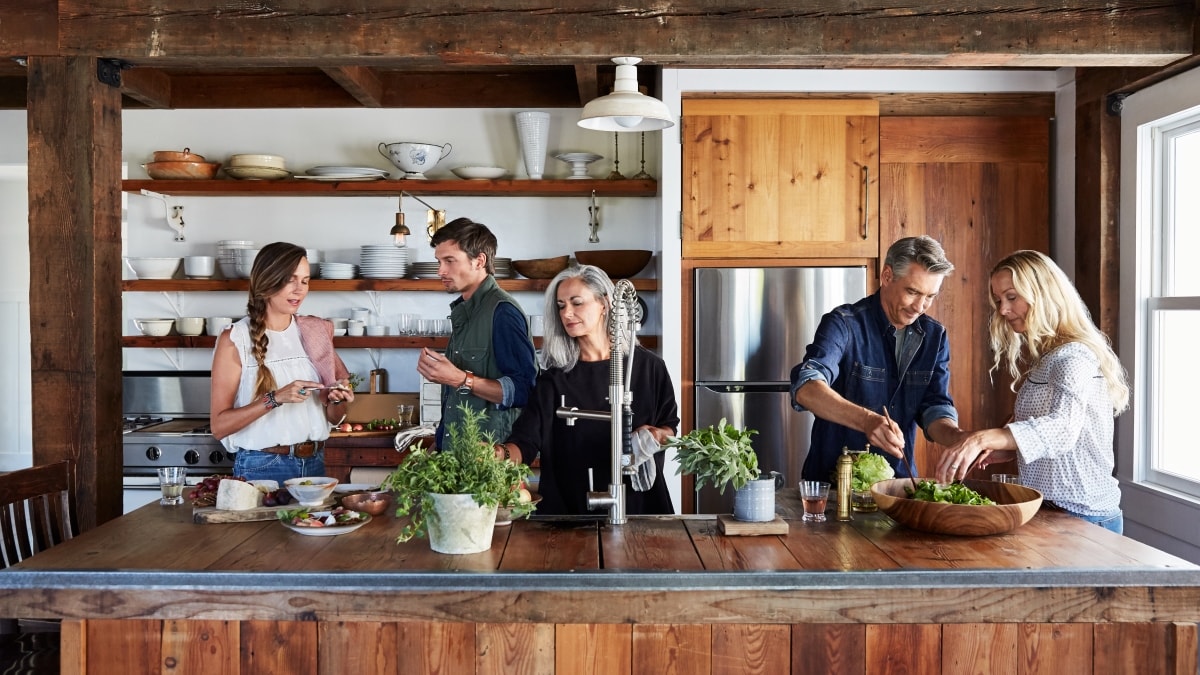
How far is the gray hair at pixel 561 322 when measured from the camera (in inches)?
116

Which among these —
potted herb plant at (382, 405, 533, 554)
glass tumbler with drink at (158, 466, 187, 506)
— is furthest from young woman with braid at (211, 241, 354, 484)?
potted herb plant at (382, 405, 533, 554)

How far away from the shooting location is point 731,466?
2334 millimetres

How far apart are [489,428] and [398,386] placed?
200 cm

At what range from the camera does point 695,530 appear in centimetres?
244

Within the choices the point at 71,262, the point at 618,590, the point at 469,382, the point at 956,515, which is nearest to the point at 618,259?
the point at 469,382

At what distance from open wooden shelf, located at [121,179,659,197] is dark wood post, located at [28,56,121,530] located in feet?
5.33

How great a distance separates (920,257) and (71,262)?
2661 millimetres

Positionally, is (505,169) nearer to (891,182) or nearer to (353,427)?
(353,427)

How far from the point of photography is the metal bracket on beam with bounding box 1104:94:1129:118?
13.2 ft

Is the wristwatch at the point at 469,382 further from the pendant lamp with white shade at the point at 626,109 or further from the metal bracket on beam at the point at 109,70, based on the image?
the metal bracket on beam at the point at 109,70

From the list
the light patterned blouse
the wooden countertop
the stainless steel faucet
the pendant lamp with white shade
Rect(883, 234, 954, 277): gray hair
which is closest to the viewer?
the wooden countertop

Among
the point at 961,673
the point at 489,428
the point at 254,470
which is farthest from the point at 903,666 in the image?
the point at 254,470

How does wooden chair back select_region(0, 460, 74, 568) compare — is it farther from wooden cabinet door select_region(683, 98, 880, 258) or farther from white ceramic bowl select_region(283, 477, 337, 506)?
wooden cabinet door select_region(683, 98, 880, 258)

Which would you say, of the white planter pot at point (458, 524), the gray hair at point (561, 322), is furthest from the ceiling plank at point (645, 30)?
the white planter pot at point (458, 524)
